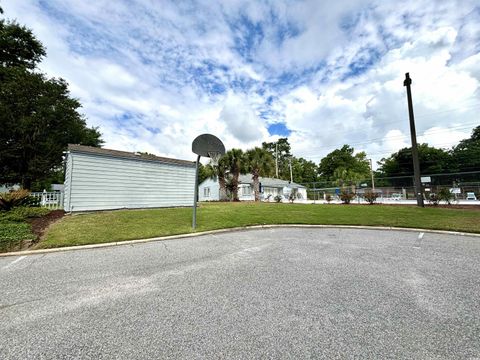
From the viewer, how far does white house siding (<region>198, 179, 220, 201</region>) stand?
28.1 meters

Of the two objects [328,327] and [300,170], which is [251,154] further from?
[300,170]

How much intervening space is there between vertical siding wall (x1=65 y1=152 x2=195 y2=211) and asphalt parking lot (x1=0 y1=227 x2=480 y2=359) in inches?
288

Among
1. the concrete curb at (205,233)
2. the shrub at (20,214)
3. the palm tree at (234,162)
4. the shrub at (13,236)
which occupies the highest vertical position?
the palm tree at (234,162)

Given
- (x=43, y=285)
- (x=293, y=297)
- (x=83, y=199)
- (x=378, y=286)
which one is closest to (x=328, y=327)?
(x=293, y=297)

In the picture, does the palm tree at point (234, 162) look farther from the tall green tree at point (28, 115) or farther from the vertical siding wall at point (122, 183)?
the tall green tree at point (28, 115)

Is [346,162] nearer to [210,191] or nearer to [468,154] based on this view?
[468,154]

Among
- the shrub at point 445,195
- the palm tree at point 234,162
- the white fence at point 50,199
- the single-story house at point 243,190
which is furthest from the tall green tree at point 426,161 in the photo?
the white fence at point 50,199

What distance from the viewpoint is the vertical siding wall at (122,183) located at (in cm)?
1113

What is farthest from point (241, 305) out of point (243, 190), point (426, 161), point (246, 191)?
point (426, 161)

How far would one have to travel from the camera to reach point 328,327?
2.26 m

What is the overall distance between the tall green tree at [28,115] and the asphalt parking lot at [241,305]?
20.4m

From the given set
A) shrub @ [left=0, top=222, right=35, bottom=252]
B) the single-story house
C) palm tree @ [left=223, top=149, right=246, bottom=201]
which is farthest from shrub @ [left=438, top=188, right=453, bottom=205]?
shrub @ [left=0, top=222, right=35, bottom=252]

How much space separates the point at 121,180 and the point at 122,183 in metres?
0.19

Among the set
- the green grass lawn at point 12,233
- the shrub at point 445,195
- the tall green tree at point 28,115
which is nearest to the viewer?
the green grass lawn at point 12,233
